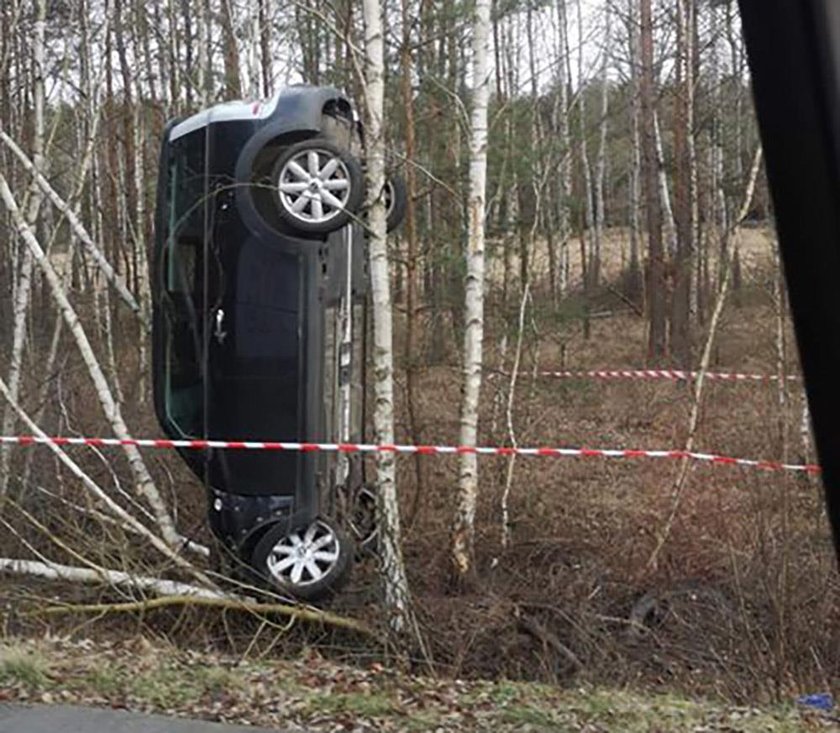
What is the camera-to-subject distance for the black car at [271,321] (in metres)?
6.76

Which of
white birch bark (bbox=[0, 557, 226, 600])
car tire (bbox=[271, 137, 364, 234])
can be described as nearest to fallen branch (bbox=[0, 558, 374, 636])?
white birch bark (bbox=[0, 557, 226, 600])

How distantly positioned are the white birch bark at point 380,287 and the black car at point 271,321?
0.49ft

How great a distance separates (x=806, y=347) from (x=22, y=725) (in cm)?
285

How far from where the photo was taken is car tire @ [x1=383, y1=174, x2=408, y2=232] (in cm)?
804

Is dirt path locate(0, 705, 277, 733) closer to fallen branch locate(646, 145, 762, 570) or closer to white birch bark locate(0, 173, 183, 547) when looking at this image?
white birch bark locate(0, 173, 183, 547)

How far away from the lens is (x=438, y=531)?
28.5 feet

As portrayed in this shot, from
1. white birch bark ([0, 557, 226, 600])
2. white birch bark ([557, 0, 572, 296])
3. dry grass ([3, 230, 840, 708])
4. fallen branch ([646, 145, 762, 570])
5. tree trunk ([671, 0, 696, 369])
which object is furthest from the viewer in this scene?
tree trunk ([671, 0, 696, 369])

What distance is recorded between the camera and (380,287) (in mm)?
7117

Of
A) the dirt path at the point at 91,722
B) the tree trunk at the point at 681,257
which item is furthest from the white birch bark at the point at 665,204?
the dirt path at the point at 91,722

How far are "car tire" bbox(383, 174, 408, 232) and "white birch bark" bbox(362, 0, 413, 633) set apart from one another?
774 mm

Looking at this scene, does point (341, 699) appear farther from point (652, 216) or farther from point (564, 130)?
point (652, 216)

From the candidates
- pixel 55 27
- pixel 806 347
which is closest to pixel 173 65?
pixel 55 27

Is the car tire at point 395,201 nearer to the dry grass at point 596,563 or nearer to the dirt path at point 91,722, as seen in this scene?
the dry grass at point 596,563

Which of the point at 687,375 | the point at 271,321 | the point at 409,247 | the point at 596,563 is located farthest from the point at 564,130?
the point at 271,321
